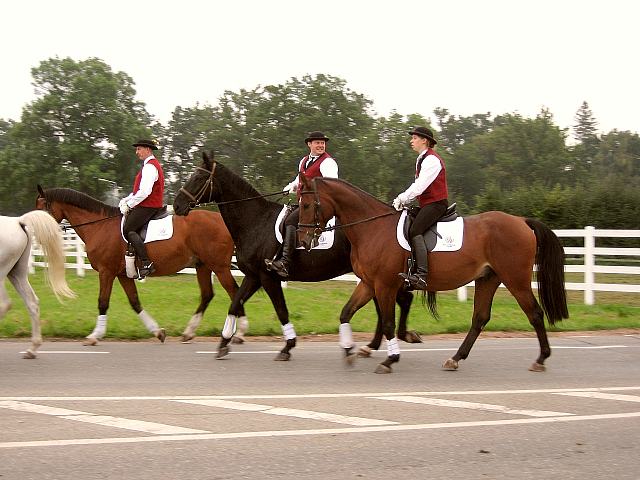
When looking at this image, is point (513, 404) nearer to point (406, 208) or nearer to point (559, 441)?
point (559, 441)

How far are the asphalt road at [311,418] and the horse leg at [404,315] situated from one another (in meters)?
0.91

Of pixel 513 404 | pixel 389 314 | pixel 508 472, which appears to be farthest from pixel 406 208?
pixel 508 472

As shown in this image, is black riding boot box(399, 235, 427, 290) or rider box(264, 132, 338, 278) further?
rider box(264, 132, 338, 278)

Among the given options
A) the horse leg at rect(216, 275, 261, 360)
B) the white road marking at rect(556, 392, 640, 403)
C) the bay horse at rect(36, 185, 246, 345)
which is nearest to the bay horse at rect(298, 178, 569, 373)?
the horse leg at rect(216, 275, 261, 360)

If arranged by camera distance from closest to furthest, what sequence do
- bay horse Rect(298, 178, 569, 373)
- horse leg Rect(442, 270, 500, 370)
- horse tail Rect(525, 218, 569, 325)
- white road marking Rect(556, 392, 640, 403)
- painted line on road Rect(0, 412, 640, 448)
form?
painted line on road Rect(0, 412, 640, 448), white road marking Rect(556, 392, 640, 403), bay horse Rect(298, 178, 569, 373), horse leg Rect(442, 270, 500, 370), horse tail Rect(525, 218, 569, 325)

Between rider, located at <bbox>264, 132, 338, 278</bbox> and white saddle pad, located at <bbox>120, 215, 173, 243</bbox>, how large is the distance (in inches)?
101

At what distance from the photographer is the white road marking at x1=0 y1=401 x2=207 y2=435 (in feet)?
20.5

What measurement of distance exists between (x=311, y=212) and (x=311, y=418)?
3.75 meters

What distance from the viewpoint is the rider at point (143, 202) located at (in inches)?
492

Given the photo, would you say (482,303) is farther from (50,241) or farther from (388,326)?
(50,241)

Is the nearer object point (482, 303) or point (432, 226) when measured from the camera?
point (432, 226)

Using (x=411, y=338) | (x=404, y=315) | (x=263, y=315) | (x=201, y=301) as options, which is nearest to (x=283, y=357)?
(x=404, y=315)

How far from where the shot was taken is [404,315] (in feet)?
38.1

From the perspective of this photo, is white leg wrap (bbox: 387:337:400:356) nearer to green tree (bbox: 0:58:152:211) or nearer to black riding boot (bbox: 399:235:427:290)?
black riding boot (bbox: 399:235:427:290)
